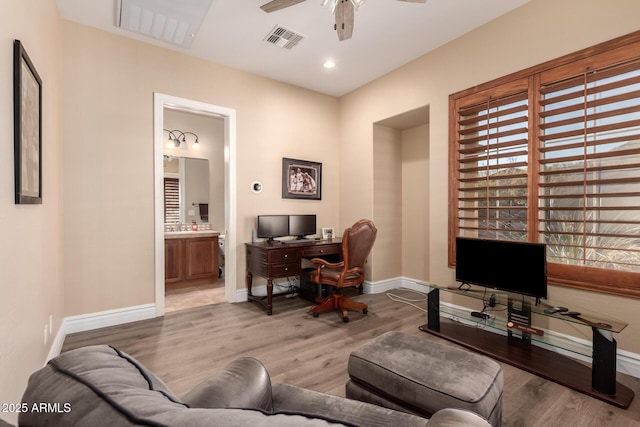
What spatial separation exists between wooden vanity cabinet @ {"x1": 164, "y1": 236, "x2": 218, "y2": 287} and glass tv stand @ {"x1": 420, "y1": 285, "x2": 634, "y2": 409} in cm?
348

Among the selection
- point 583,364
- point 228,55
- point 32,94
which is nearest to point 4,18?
point 32,94

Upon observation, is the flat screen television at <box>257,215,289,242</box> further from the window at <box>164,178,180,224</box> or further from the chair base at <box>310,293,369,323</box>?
the window at <box>164,178,180,224</box>

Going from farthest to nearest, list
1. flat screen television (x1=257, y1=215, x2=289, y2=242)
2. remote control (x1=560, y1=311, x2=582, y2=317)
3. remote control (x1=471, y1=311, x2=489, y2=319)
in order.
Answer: flat screen television (x1=257, y1=215, x2=289, y2=242), remote control (x1=471, y1=311, x2=489, y2=319), remote control (x1=560, y1=311, x2=582, y2=317)

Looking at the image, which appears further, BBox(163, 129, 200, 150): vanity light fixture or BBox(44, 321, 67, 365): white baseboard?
BBox(163, 129, 200, 150): vanity light fixture

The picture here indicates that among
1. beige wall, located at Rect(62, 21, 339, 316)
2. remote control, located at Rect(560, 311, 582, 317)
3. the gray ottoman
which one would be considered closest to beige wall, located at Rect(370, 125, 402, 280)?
beige wall, located at Rect(62, 21, 339, 316)

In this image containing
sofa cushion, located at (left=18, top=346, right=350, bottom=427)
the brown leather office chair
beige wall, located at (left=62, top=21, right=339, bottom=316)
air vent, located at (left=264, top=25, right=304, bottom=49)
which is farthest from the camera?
the brown leather office chair

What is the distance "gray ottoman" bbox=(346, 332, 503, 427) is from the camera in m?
1.34

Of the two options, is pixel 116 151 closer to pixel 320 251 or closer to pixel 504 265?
pixel 320 251

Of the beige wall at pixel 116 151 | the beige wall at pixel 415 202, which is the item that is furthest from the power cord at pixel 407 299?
the beige wall at pixel 116 151

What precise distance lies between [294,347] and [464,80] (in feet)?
10.9

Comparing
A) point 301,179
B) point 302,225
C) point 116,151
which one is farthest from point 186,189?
point 302,225

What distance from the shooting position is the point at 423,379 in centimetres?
143

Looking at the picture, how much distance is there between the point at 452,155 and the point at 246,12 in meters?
2.62

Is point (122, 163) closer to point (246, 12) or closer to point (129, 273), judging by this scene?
point (129, 273)
